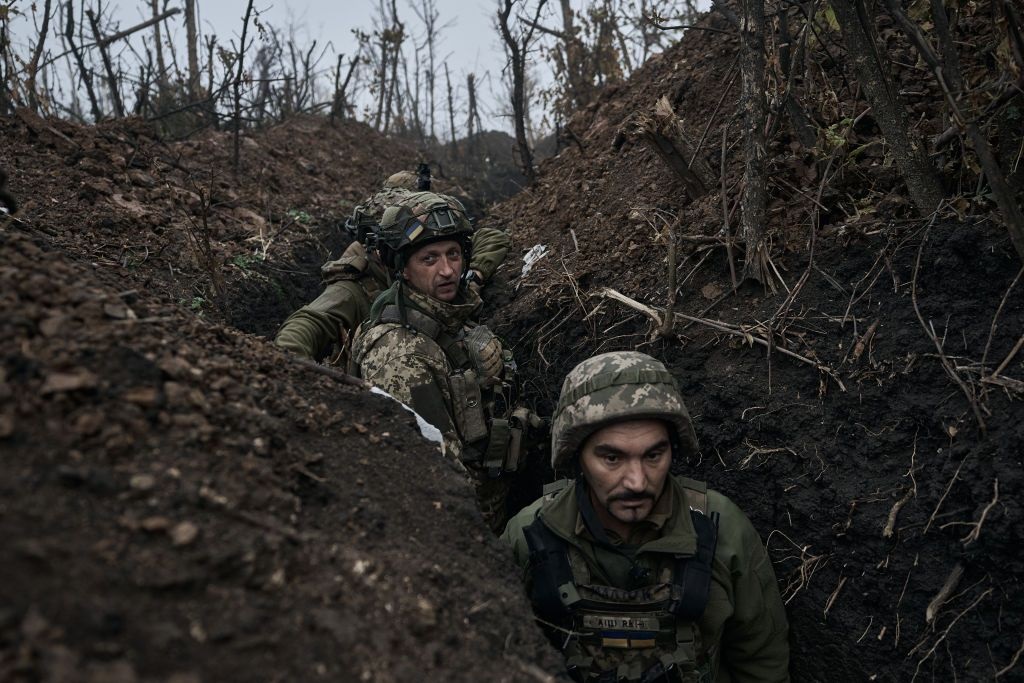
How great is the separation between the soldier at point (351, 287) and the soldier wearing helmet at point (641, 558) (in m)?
2.35

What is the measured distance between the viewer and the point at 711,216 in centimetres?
423

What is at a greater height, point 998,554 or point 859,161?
point 859,161

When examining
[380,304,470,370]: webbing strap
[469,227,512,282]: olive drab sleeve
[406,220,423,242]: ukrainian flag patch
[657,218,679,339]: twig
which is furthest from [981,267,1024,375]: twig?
[469,227,512,282]: olive drab sleeve

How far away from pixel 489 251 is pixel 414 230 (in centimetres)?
143

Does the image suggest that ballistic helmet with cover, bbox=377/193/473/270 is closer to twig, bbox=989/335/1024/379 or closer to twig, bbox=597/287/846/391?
twig, bbox=597/287/846/391

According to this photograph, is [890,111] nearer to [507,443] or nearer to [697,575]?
[697,575]

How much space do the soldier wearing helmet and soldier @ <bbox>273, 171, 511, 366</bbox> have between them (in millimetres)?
2351

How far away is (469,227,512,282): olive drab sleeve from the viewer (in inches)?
219

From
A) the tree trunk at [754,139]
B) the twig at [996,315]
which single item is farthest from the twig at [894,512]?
the tree trunk at [754,139]

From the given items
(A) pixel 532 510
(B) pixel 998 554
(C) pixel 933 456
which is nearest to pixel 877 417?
(C) pixel 933 456

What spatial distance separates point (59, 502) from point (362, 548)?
26.6 inches

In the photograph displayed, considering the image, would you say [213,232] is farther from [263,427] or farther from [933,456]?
[933,456]

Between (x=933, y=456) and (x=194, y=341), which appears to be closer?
(x=194, y=341)

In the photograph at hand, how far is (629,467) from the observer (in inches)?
108
